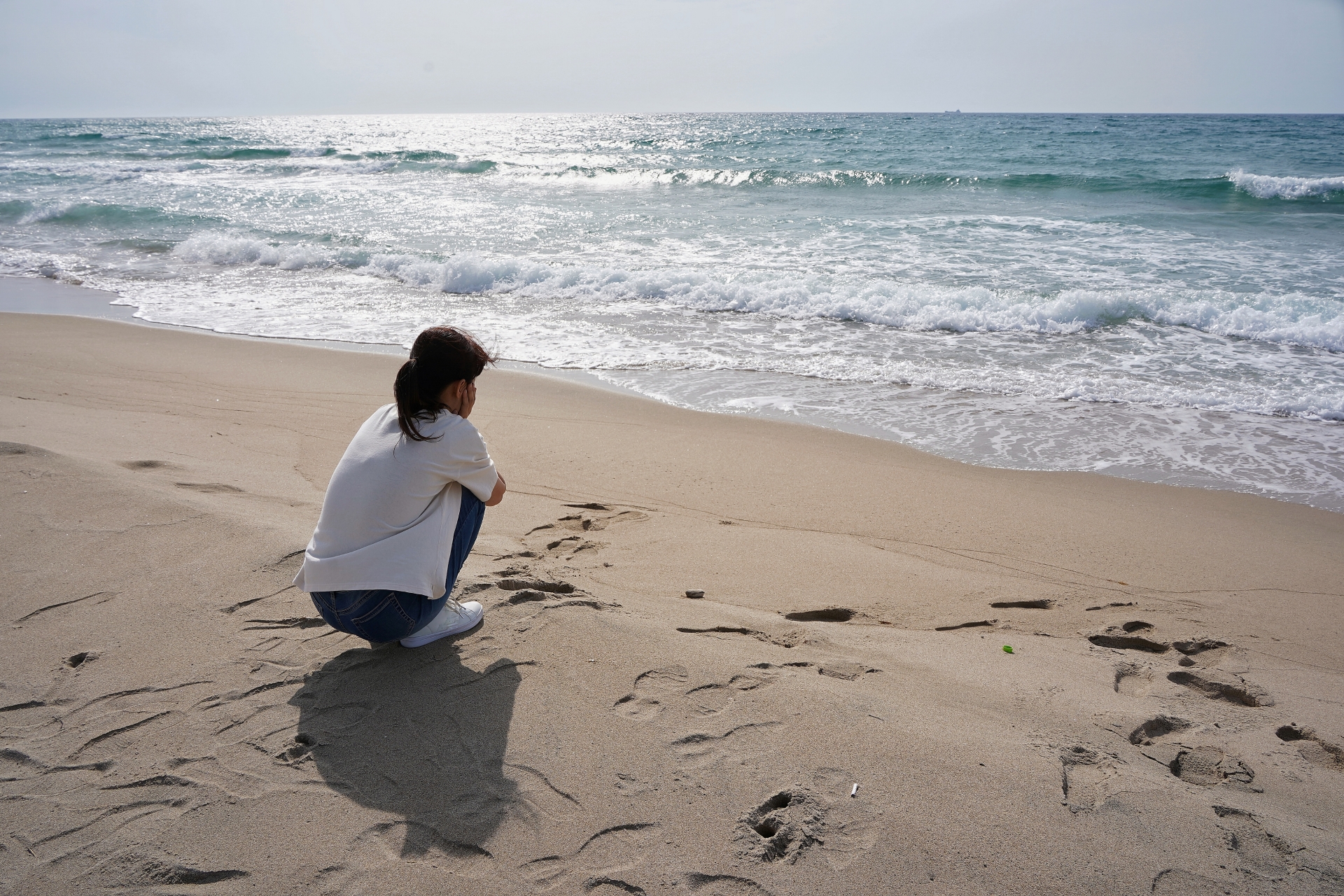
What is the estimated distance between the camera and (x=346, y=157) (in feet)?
87.1

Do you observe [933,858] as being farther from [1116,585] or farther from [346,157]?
[346,157]

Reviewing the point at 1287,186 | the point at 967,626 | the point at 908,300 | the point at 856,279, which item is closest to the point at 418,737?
the point at 967,626

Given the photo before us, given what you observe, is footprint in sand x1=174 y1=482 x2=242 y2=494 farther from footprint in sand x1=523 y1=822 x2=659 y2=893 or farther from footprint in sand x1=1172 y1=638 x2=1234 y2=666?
footprint in sand x1=1172 y1=638 x2=1234 y2=666

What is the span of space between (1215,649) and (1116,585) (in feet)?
1.86

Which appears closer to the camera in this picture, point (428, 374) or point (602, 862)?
point (602, 862)

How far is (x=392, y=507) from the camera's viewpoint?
230cm

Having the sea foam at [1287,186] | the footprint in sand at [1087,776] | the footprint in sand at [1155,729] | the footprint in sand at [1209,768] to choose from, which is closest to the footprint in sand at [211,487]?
the footprint in sand at [1087,776]

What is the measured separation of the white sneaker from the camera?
8.47ft

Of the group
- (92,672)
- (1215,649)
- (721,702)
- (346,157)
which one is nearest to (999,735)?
(721,702)

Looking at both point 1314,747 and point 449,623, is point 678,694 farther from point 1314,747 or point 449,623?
point 1314,747

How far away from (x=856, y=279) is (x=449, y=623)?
26.6 ft

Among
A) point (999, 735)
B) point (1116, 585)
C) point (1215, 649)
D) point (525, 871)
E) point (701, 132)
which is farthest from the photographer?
point (701, 132)

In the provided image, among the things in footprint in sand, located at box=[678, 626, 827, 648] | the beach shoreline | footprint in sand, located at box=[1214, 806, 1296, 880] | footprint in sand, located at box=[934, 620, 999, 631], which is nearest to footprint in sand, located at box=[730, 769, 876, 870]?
footprint in sand, located at box=[678, 626, 827, 648]

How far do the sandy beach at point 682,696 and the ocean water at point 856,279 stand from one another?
1.55m
